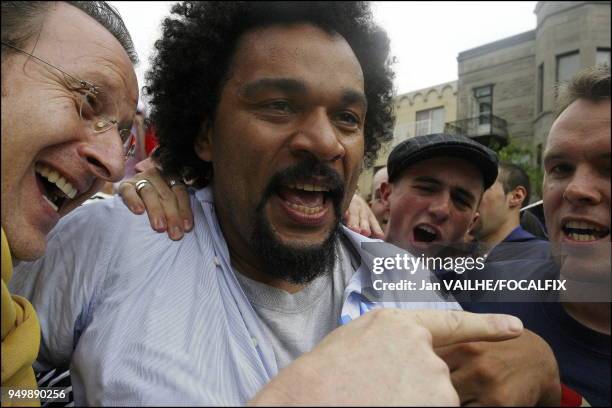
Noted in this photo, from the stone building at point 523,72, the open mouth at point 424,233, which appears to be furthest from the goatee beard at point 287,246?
the stone building at point 523,72

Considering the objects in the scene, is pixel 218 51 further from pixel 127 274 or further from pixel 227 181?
pixel 127 274

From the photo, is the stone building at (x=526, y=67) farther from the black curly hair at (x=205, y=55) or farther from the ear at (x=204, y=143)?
the ear at (x=204, y=143)

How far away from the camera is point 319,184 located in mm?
1625

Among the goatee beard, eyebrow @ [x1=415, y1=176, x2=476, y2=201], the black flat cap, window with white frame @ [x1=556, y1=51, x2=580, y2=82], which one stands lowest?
the goatee beard

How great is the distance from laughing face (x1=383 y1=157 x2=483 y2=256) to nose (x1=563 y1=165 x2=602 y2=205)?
1410 millimetres

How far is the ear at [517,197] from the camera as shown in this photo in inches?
137

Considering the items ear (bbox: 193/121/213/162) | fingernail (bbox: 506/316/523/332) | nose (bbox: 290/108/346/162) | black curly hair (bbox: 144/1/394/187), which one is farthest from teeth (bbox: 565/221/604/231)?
ear (bbox: 193/121/213/162)

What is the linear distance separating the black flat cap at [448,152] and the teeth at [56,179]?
1.80 metres

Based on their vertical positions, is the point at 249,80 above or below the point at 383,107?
below


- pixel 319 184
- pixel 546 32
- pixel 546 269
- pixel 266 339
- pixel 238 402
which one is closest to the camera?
pixel 238 402

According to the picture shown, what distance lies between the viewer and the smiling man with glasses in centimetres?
130

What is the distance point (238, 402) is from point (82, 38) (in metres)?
1.20

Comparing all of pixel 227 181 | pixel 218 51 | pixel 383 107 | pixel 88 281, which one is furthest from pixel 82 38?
pixel 383 107

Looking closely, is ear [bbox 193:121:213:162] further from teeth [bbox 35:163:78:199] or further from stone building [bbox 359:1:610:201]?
stone building [bbox 359:1:610:201]
